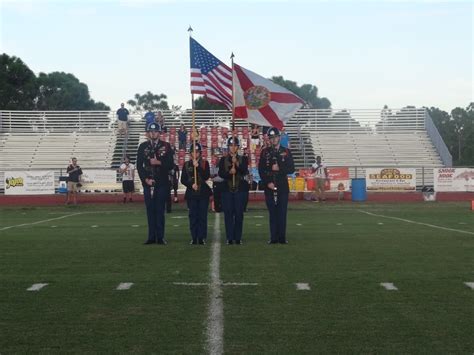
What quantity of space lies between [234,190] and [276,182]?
742mm

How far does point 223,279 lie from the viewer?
8.89 m

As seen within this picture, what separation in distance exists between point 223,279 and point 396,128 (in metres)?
39.3

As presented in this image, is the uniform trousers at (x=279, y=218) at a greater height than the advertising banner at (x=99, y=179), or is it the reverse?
the advertising banner at (x=99, y=179)

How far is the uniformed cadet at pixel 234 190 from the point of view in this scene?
13500 mm

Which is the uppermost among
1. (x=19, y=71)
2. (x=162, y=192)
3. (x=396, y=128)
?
(x=19, y=71)

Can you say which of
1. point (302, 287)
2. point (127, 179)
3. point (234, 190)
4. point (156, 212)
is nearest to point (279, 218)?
point (234, 190)

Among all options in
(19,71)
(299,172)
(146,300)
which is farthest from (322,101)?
(146,300)

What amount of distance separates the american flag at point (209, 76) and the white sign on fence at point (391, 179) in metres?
16.8

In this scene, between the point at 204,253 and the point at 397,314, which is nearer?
the point at 397,314

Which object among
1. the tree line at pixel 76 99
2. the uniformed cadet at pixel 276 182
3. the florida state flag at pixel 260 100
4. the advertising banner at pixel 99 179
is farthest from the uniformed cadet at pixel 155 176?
the tree line at pixel 76 99

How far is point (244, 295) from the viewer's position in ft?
25.6

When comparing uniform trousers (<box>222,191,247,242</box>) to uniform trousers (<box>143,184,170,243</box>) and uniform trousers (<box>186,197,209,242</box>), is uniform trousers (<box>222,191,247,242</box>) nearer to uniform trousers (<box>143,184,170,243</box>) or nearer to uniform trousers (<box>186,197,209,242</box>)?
uniform trousers (<box>186,197,209,242</box>)

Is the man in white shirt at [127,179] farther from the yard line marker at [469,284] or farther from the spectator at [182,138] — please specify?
the yard line marker at [469,284]

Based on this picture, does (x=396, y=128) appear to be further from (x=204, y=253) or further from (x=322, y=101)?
(x=322, y=101)
